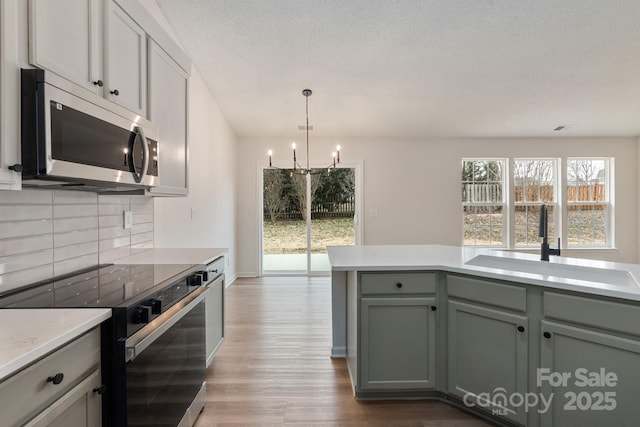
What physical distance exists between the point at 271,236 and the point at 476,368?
14.1 ft

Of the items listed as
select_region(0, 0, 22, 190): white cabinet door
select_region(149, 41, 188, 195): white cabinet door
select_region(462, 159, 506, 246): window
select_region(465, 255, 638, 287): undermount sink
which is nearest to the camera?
select_region(0, 0, 22, 190): white cabinet door

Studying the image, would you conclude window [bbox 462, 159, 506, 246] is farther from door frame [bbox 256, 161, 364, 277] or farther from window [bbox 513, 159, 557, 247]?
door frame [bbox 256, 161, 364, 277]

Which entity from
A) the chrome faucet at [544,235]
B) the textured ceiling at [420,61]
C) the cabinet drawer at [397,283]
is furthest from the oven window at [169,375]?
the textured ceiling at [420,61]

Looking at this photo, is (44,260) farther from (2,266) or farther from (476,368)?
(476,368)

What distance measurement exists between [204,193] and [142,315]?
289cm

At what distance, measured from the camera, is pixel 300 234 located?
574 cm

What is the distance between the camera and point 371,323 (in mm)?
1985

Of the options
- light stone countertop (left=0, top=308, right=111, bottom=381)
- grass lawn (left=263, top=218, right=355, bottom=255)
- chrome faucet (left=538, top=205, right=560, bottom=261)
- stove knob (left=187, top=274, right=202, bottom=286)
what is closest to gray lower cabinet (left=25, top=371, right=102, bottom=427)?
light stone countertop (left=0, top=308, right=111, bottom=381)

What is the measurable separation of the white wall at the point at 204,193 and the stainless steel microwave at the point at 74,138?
1241mm

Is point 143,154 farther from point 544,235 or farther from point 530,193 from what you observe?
point 530,193

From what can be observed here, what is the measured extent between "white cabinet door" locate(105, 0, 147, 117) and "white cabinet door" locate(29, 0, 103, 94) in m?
0.06

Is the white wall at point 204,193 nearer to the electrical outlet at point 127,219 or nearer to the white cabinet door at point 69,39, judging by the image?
the electrical outlet at point 127,219

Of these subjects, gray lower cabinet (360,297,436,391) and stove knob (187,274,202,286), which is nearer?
stove knob (187,274,202,286)

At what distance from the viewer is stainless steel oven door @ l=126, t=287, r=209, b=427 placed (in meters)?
1.19
